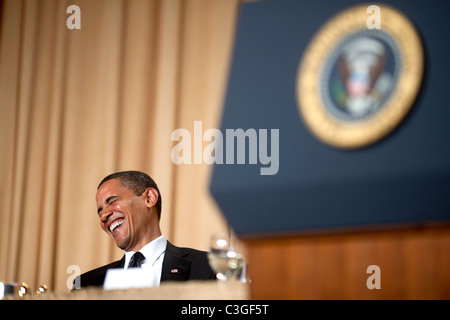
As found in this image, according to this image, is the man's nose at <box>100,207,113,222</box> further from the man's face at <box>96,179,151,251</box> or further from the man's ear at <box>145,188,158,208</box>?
the man's ear at <box>145,188,158,208</box>

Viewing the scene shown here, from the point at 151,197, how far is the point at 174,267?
0.46 m

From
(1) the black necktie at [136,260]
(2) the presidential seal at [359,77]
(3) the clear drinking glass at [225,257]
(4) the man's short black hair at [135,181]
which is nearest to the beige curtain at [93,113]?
(4) the man's short black hair at [135,181]

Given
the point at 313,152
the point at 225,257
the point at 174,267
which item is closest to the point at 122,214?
the point at 174,267

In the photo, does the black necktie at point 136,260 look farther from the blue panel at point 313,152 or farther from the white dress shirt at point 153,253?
the blue panel at point 313,152

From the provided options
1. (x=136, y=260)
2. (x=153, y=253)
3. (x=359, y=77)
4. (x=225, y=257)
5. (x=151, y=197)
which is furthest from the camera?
(x=151, y=197)

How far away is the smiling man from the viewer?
89.4 inches

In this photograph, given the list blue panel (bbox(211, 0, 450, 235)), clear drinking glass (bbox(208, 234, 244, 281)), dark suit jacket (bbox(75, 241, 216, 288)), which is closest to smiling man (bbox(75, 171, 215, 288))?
dark suit jacket (bbox(75, 241, 216, 288))

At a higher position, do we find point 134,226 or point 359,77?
point 359,77

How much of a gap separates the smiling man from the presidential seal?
0.98 m

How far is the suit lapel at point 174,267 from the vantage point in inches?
83.0

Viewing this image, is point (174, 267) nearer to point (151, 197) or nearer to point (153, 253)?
point (153, 253)

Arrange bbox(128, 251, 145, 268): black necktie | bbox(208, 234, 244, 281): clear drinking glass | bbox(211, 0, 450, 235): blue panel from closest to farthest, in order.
Result: bbox(211, 0, 450, 235): blue panel, bbox(208, 234, 244, 281): clear drinking glass, bbox(128, 251, 145, 268): black necktie

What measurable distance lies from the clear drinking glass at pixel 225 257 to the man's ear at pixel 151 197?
41.9 inches

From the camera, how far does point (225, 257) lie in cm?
148
